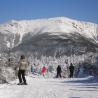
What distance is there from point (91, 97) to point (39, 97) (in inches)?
77.1

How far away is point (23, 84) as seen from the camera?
68.0 ft

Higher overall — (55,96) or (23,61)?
(23,61)

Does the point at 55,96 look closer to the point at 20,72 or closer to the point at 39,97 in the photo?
the point at 39,97

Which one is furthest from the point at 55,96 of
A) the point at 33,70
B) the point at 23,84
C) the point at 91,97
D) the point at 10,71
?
the point at 33,70

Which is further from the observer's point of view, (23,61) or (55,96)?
(23,61)

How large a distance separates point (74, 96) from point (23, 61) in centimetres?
750

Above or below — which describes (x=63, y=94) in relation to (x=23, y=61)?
below

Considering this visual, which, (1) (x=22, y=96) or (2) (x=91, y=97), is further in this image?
(1) (x=22, y=96)

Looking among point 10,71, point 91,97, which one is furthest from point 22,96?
point 10,71

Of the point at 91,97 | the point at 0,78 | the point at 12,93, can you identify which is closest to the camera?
the point at 91,97

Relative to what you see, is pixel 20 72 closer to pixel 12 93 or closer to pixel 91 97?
pixel 12 93

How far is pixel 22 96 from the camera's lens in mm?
14562

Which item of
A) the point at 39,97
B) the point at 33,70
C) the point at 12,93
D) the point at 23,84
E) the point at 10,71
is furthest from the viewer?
the point at 33,70

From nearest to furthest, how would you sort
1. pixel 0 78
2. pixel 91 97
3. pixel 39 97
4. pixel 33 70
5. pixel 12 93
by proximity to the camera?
pixel 91 97
pixel 39 97
pixel 12 93
pixel 0 78
pixel 33 70
